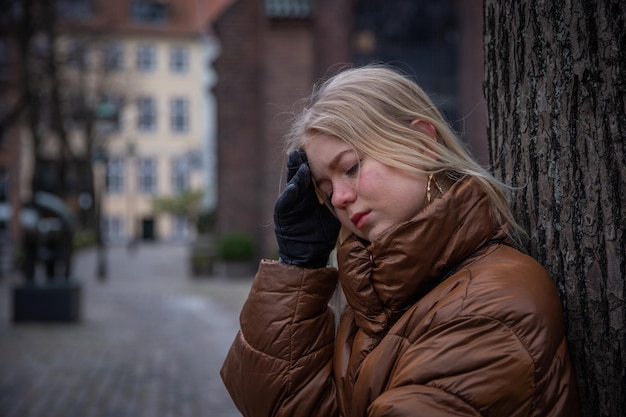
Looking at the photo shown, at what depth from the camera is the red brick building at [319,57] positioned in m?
16.5

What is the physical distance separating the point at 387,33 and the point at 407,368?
640 inches

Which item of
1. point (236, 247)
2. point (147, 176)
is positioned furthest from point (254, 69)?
point (147, 176)

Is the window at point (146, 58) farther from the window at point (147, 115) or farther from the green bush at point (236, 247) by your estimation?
the green bush at point (236, 247)

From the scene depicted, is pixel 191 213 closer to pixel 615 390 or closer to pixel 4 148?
pixel 4 148

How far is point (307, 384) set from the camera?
1.95 meters

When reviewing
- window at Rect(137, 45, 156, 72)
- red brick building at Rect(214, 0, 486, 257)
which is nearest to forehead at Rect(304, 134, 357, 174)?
red brick building at Rect(214, 0, 486, 257)

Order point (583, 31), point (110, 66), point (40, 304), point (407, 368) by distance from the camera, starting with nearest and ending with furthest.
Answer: point (407, 368), point (583, 31), point (40, 304), point (110, 66)

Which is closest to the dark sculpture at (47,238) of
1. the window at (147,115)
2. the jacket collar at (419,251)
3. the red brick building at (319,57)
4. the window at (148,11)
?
the red brick building at (319,57)

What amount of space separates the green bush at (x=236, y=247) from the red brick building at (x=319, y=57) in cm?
33

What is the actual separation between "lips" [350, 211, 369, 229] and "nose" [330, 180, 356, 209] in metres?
0.04

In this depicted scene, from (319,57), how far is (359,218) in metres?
15.0

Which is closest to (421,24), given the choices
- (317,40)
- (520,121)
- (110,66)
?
(317,40)

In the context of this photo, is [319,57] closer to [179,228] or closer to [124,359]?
[124,359]

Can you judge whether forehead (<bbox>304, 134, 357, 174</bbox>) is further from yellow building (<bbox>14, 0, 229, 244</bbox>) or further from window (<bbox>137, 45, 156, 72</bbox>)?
window (<bbox>137, 45, 156, 72</bbox>)
